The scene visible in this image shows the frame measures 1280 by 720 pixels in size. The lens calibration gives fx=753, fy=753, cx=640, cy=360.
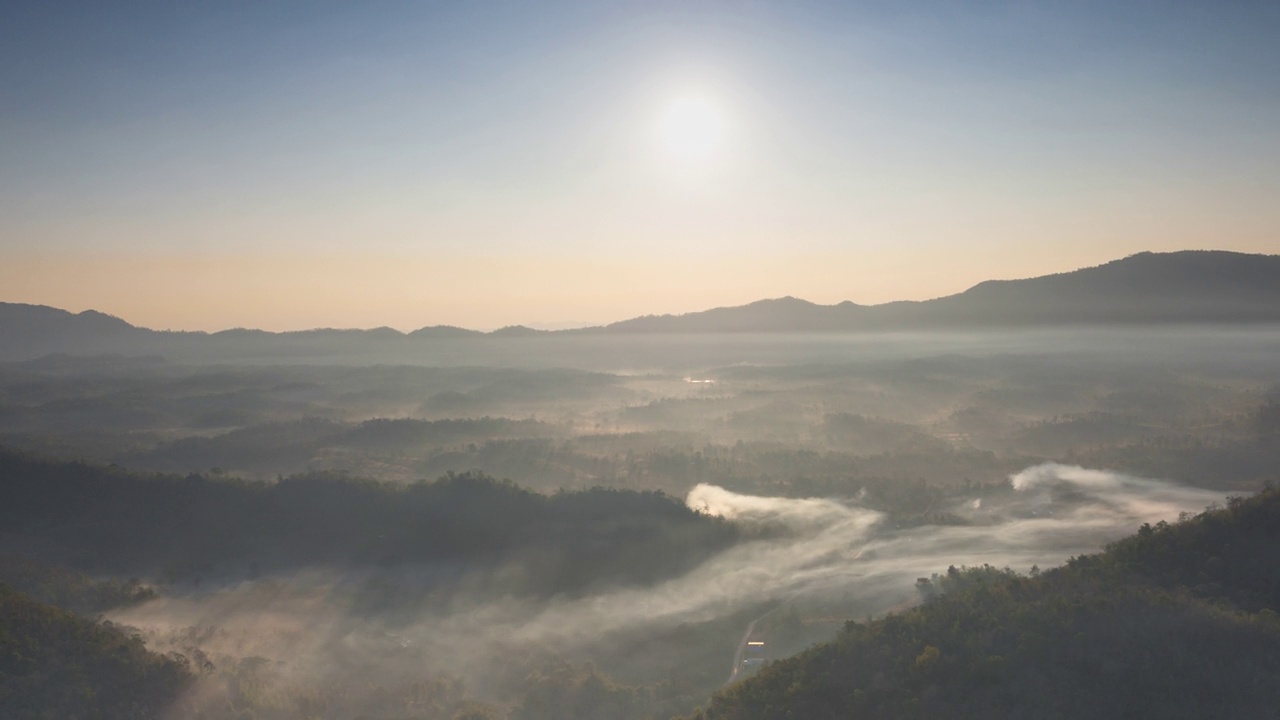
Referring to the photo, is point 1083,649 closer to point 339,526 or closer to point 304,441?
point 339,526

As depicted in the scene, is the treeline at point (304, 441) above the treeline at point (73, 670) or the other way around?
the other way around

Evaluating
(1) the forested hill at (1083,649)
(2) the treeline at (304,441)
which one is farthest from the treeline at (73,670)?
(2) the treeline at (304,441)

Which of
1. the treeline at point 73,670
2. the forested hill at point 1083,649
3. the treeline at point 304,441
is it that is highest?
the forested hill at point 1083,649

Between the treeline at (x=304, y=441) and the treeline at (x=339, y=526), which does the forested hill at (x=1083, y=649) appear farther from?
the treeline at (x=304, y=441)

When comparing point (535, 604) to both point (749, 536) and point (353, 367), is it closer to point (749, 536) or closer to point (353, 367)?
point (749, 536)

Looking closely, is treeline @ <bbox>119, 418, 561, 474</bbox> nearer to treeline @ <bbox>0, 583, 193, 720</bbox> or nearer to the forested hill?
treeline @ <bbox>0, 583, 193, 720</bbox>

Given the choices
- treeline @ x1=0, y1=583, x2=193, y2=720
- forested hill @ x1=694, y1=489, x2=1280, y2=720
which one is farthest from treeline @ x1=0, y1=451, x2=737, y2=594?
forested hill @ x1=694, y1=489, x2=1280, y2=720
